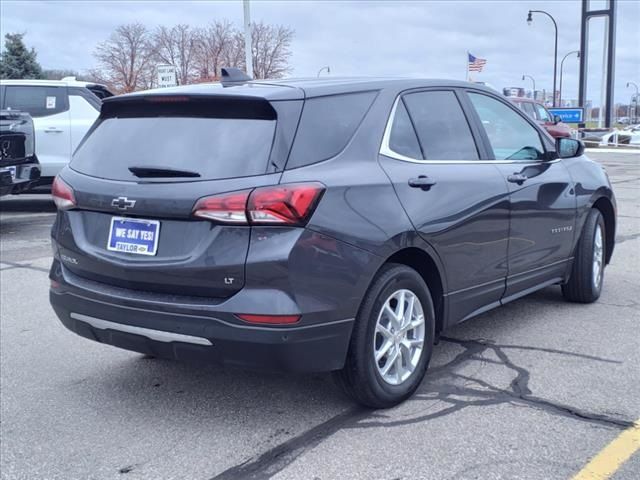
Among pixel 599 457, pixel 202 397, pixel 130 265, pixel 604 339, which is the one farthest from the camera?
pixel 604 339

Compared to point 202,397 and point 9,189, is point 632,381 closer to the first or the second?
point 202,397

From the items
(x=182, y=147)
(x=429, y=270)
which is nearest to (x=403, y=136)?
(x=429, y=270)

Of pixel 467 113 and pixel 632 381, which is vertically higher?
pixel 467 113

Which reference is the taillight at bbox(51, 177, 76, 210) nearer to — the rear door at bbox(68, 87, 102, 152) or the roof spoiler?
the roof spoiler

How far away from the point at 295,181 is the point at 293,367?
32.9 inches

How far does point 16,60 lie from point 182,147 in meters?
38.9

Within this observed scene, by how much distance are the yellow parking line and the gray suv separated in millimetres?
1017

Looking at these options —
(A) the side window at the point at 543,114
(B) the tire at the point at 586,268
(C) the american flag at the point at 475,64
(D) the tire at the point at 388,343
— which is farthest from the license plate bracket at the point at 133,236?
(C) the american flag at the point at 475,64

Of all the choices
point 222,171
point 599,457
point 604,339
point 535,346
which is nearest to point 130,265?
point 222,171

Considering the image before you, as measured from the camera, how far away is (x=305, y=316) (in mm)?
3379

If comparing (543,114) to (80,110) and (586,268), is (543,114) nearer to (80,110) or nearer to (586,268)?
(80,110)

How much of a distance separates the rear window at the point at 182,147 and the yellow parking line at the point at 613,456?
190 centimetres

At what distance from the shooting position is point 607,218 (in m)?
6.31

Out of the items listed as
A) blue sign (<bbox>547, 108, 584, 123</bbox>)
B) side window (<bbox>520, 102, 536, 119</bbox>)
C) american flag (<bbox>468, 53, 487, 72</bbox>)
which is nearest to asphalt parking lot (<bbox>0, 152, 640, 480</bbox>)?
side window (<bbox>520, 102, 536, 119</bbox>)
